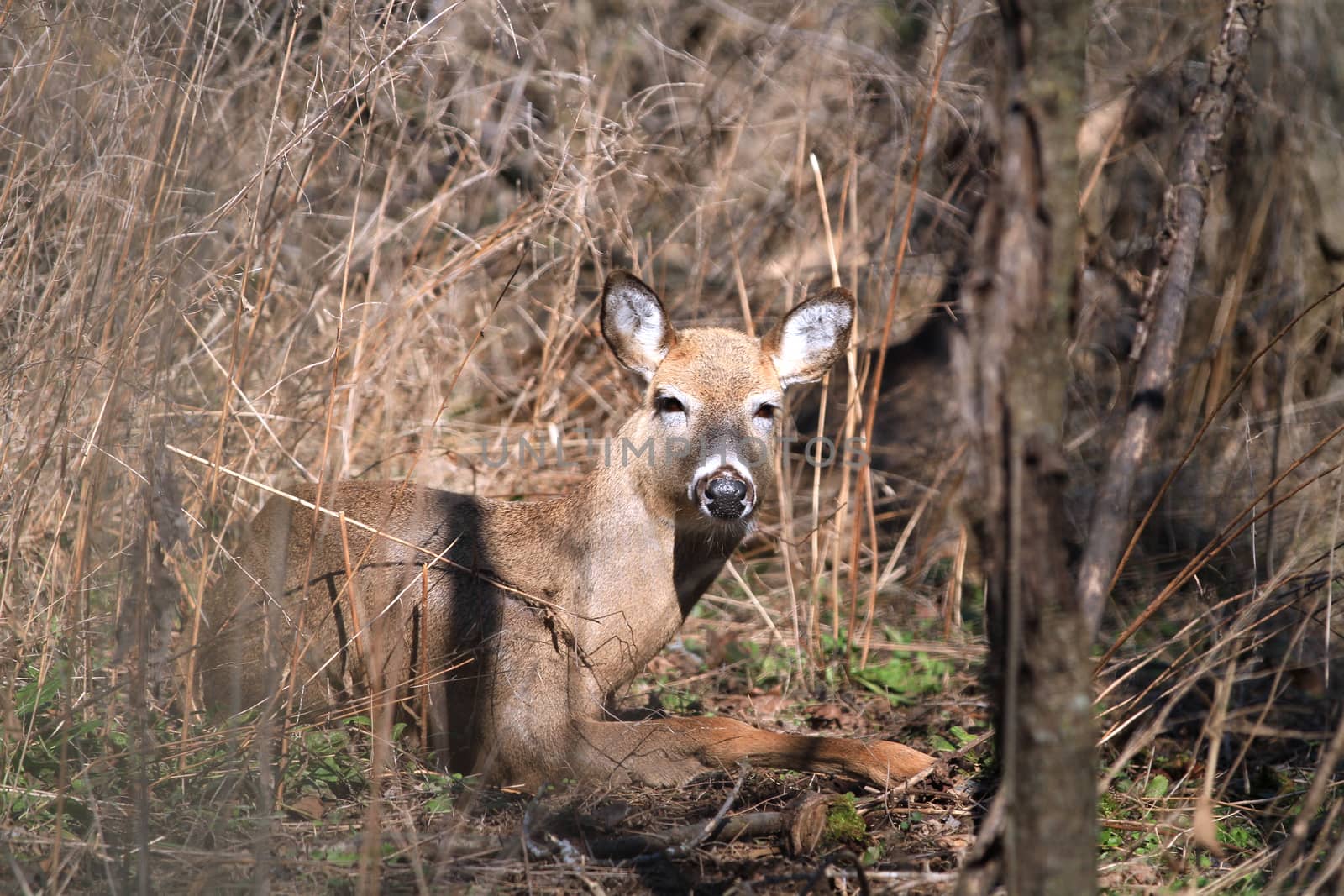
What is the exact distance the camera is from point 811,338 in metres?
4.97

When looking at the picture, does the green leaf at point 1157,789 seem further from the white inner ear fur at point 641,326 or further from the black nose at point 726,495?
the white inner ear fur at point 641,326

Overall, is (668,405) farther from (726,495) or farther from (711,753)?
(711,753)

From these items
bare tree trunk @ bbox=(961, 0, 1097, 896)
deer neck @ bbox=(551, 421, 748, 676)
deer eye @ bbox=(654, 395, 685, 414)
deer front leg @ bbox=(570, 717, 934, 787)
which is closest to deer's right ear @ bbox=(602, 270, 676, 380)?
deer eye @ bbox=(654, 395, 685, 414)

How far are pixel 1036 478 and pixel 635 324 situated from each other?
8.48 feet

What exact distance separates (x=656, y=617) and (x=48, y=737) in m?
2.14

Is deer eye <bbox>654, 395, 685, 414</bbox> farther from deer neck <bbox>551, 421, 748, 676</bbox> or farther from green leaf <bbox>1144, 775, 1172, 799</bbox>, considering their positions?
green leaf <bbox>1144, 775, 1172, 799</bbox>

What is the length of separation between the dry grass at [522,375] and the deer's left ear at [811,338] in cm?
61

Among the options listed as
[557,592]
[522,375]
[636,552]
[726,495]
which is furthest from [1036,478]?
[522,375]

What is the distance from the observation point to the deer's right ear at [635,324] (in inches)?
183

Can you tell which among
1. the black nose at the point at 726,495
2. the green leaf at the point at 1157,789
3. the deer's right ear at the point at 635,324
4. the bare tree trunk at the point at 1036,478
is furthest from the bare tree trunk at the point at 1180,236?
the bare tree trunk at the point at 1036,478

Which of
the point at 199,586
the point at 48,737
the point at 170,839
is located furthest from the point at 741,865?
the point at 48,737

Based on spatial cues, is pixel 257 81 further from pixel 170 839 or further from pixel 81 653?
pixel 170 839

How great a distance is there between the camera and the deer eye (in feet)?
15.0

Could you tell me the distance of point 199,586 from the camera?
3.78m
